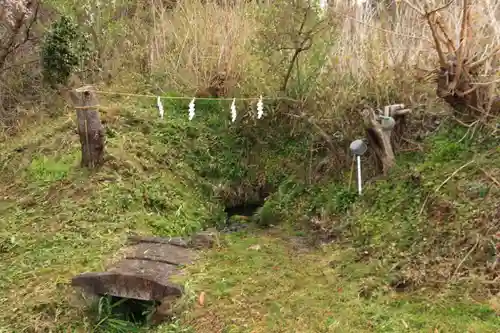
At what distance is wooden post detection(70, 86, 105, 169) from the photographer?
6258mm

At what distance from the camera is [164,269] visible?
181 inches

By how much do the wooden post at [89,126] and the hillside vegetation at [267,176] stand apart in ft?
0.57

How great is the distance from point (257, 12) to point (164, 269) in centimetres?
521

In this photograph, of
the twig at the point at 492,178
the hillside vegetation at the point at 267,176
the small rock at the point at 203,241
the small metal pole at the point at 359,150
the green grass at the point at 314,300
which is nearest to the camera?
the green grass at the point at 314,300

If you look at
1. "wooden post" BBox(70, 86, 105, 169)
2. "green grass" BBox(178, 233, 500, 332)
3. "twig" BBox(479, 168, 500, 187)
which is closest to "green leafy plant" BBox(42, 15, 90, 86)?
"wooden post" BBox(70, 86, 105, 169)

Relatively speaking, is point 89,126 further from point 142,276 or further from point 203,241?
point 142,276

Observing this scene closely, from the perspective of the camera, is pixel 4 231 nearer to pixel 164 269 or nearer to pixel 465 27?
pixel 164 269

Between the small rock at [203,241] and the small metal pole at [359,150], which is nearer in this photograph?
the small rock at [203,241]

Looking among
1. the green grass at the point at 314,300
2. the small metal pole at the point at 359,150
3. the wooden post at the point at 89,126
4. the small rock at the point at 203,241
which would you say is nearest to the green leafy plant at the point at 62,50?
the wooden post at the point at 89,126

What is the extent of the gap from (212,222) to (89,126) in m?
1.93

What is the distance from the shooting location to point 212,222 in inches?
268

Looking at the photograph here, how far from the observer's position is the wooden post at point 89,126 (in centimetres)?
626

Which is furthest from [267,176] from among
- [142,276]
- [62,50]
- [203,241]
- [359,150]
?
[62,50]

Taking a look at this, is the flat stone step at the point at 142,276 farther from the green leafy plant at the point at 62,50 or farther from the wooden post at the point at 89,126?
the green leafy plant at the point at 62,50
